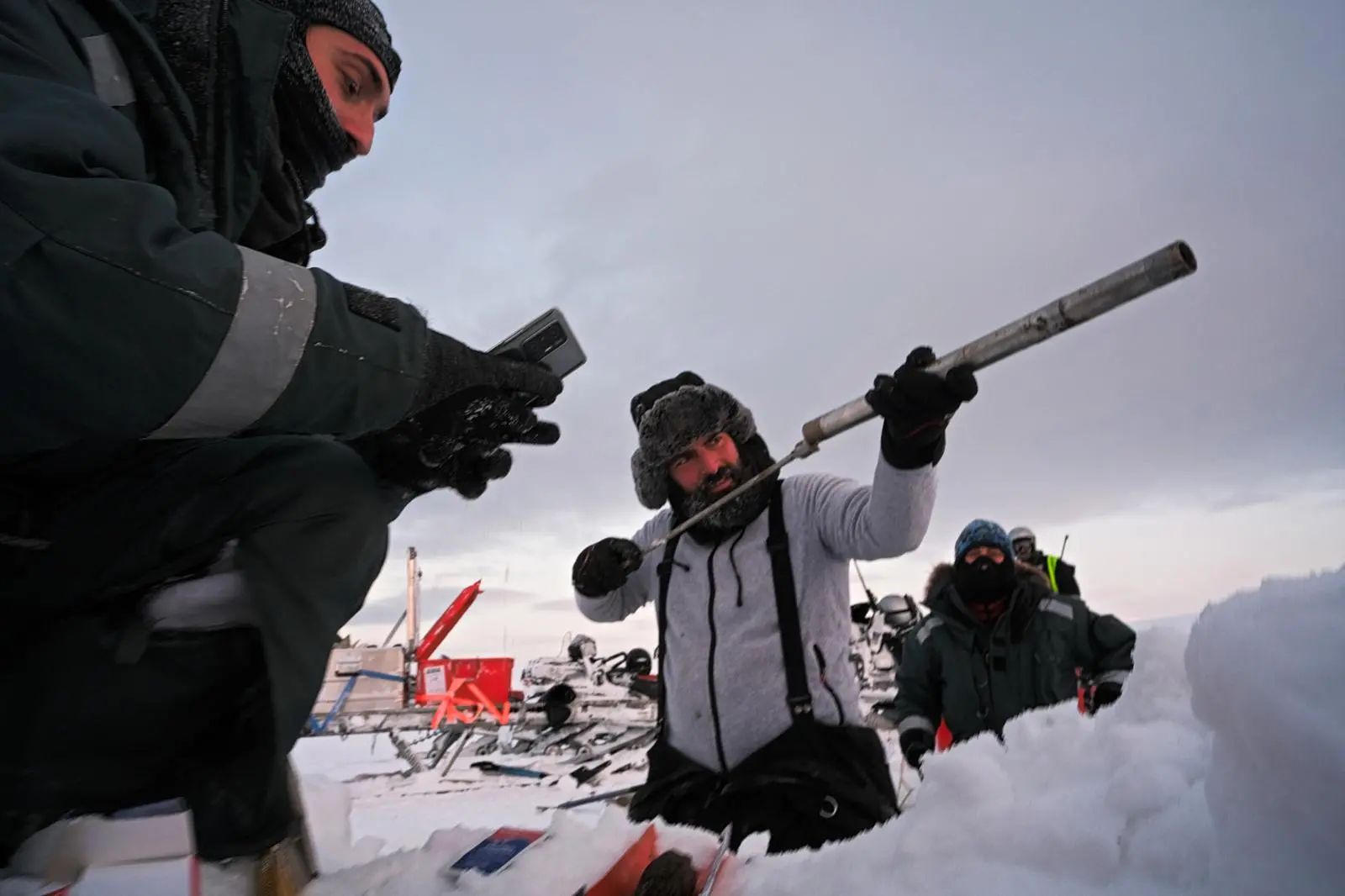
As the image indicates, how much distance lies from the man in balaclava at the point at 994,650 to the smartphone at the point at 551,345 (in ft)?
12.8

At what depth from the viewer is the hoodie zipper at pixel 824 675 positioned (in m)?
2.48

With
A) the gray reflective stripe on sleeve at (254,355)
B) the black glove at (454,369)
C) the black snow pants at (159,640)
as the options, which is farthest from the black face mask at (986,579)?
the gray reflective stripe on sleeve at (254,355)

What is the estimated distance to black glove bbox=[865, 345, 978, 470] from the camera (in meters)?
2.05

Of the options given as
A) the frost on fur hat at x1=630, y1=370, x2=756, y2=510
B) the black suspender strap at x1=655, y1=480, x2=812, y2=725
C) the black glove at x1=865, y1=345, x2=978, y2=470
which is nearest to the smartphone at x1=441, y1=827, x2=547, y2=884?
the black suspender strap at x1=655, y1=480, x2=812, y2=725

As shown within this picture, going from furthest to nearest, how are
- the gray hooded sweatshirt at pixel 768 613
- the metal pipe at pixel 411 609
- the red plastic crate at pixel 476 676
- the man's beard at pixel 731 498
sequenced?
the metal pipe at pixel 411 609
the red plastic crate at pixel 476 676
the man's beard at pixel 731 498
the gray hooded sweatshirt at pixel 768 613

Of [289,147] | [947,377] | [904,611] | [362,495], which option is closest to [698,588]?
[947,377]

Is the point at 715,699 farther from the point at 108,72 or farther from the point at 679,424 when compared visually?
the point at 108,72

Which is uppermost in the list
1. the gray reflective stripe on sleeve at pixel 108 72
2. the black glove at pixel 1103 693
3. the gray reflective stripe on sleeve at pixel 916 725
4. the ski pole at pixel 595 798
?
the gray reflective stripe on sleeve at pixel 108 72

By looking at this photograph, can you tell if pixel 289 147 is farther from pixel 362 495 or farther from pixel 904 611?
pixel 904 611

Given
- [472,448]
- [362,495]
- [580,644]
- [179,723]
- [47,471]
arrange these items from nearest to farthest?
1. [47,471]
2. [179,723]
3. [362,495]
4. [472,448]
5. [580,644]

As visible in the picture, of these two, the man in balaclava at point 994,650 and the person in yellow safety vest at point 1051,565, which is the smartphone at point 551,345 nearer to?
the man in balaclava at point 994,650

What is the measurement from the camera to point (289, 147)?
183 centimetres

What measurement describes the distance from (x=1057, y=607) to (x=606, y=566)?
3456 millimetres

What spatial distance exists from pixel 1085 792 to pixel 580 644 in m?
10.9
